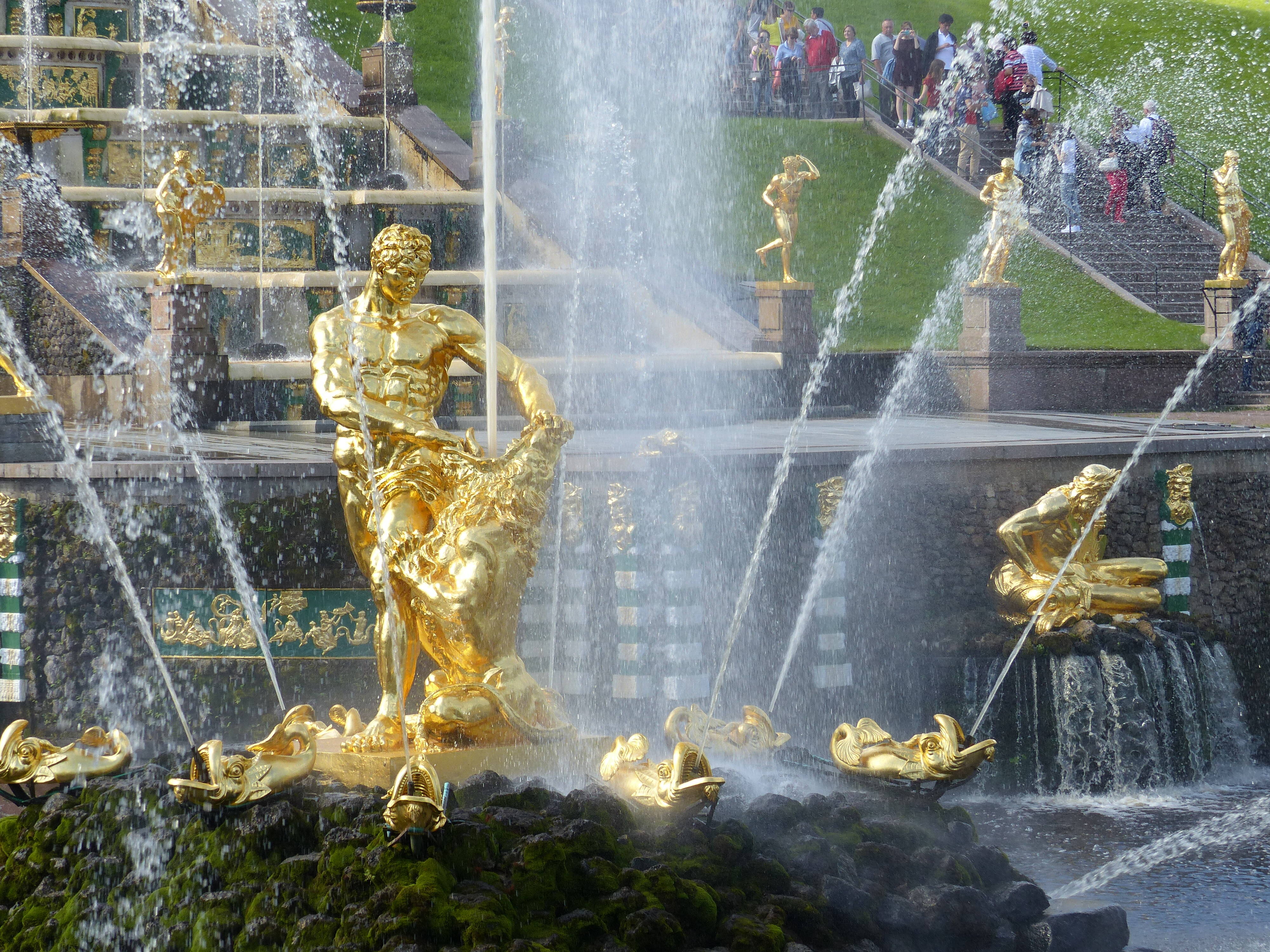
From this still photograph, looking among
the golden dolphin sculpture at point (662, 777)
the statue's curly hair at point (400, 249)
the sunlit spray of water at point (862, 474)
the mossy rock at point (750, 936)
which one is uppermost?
the statue's curly hair at point (400, 249)

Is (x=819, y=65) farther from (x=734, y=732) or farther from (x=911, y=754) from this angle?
(x=911, y=754)

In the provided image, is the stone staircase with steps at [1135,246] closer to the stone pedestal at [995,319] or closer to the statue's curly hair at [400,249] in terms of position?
the stone pedestal at [995,319]

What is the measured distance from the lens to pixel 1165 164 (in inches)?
1033

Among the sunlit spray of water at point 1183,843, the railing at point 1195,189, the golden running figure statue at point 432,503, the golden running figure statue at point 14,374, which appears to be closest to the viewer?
the golden running figure statue at point 432,503

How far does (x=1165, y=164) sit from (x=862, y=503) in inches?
728

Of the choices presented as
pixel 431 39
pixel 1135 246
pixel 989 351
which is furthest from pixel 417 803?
pixel 431 39

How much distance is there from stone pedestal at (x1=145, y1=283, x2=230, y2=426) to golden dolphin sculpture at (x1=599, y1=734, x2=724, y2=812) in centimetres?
800

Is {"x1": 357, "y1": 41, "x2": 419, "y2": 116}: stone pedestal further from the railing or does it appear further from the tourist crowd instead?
the railing

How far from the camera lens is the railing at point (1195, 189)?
2609 cm

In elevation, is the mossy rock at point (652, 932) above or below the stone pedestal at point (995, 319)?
below

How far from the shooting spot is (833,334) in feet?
73.5

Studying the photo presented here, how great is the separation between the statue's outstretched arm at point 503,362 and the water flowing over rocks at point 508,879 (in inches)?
69.3

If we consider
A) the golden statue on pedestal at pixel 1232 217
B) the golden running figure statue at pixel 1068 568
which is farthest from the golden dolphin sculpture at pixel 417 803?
the golden statue on pedestal at pixel 1232 217

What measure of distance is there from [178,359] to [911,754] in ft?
28.3
